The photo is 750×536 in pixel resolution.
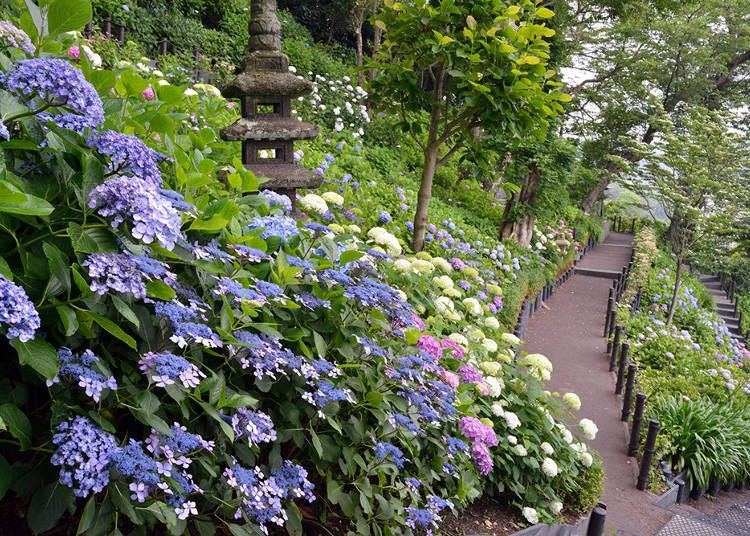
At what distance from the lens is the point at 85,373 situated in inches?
47.6

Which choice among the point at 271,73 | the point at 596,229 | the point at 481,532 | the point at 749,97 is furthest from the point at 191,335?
the point at 749,97

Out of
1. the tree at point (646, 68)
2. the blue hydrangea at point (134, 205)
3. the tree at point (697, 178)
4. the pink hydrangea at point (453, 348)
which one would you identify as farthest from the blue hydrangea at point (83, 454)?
the tree at point (646, 68)

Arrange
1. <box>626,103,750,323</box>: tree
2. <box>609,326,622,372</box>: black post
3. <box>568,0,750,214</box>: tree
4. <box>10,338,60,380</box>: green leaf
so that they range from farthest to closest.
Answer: <box>568,0,750,214</box>: tree, <box>626,103,750,323</box>: tree, <box>609,326,622,372</box>: black post, <box>10,338,60,380</box>: green leaf

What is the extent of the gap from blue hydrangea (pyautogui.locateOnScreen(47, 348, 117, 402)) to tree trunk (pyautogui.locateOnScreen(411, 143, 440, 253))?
16.9 feet

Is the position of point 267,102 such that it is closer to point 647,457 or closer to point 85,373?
point 85,373

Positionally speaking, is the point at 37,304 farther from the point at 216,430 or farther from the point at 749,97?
the point at 749,97

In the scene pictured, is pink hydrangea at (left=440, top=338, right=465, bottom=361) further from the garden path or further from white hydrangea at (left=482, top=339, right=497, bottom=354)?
the garden path

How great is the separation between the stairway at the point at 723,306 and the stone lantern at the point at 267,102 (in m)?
14.7

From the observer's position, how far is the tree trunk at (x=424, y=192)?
6.16 metres

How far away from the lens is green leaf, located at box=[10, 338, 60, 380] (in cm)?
111

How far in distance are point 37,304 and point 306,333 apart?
0.82 m

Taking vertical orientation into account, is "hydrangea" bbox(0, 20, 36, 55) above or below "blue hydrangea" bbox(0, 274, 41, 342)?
above

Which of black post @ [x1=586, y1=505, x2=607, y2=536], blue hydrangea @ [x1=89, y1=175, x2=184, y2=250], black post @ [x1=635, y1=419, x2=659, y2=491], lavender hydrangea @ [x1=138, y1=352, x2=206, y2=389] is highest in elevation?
blue hydrangea @ [x1=89, y1=175, x2=184, y2=250]

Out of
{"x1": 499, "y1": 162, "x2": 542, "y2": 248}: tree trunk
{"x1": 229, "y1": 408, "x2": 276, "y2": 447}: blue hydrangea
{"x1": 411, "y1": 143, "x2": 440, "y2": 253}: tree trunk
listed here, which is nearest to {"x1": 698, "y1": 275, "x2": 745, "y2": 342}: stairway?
{"x1": 499, "y1": 162, "x2": 542, "y2": 248}: tree trunk
